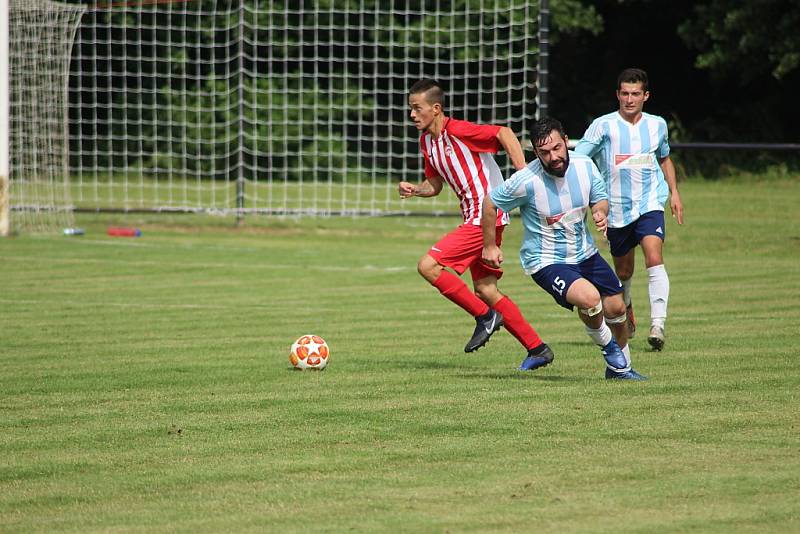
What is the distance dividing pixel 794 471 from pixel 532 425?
1521mm

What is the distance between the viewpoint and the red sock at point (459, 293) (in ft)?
32.4

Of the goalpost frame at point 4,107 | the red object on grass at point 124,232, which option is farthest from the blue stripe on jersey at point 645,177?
the red object on grass at point 124,232

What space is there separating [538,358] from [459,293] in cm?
107

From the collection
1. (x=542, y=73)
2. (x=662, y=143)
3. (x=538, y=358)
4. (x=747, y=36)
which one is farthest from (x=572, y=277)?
(x=747, y=36)

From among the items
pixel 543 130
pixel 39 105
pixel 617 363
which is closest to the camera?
pixel 543 130

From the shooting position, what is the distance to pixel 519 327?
921 cm

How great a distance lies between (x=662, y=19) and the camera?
4103cm

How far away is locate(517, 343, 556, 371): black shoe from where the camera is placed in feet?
29.6

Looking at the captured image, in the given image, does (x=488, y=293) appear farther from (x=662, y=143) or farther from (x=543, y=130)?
(x=662, y=143)

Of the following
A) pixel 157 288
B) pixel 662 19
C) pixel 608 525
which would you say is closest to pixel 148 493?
pixel 608 525

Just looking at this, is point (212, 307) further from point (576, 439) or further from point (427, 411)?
point (576, 439)

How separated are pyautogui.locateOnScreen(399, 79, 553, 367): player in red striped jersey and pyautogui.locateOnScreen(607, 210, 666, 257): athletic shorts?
1.28m

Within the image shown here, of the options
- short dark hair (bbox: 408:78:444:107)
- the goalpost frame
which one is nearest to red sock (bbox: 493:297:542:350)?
short dark hair (bbox: 408:78:444:107)

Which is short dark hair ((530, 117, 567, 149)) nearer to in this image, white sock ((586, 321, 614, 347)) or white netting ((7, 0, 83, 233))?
white sock ((586, 321, 614, 347))
